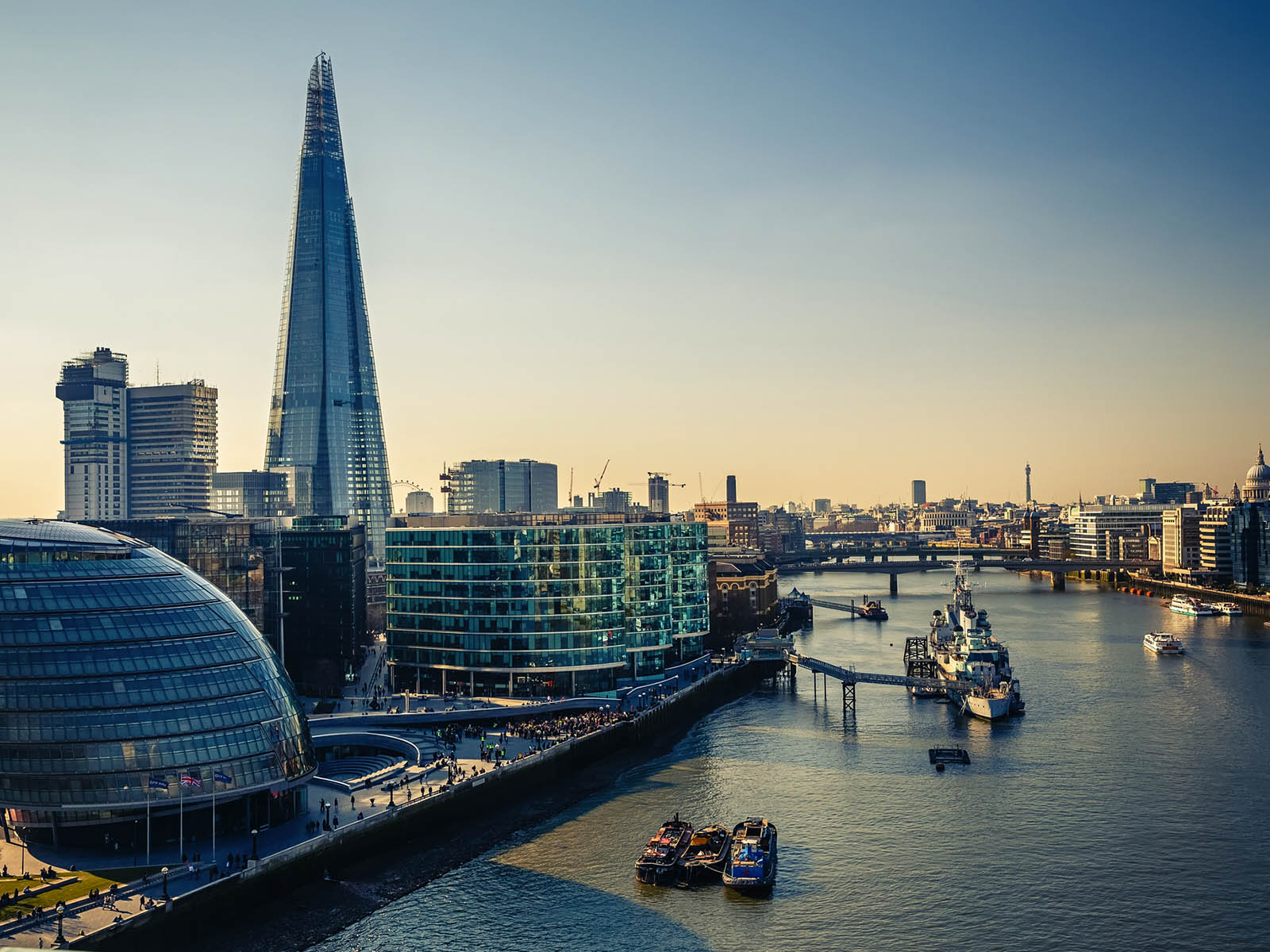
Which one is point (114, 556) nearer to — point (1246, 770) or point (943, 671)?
point (1246, 770)

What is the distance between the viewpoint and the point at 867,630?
17338 cm

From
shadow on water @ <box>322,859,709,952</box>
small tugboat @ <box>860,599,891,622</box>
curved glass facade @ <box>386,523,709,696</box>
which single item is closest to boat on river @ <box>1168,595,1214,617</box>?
small tugboat @ <box>860,599,891,622</box>

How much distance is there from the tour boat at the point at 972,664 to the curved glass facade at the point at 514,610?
3037 cm

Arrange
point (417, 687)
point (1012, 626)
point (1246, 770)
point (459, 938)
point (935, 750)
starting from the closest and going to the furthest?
point (459, 938)
point (1246, 770)
point (935, 750)
point (417, 687)
point (1012, 626)

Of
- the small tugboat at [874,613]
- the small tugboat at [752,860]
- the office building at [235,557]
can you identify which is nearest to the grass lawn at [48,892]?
the small tugboat at [752,860]

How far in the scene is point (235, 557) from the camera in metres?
104

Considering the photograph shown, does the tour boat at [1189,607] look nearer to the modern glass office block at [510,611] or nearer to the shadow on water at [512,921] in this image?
the modern glass office block at [510,611]

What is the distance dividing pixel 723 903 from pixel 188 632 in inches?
1247

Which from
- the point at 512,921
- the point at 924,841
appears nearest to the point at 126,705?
the point at 512,921

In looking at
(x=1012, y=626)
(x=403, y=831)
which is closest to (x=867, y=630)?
(x=1012, y=626)

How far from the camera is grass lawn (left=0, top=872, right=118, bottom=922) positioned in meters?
49.7

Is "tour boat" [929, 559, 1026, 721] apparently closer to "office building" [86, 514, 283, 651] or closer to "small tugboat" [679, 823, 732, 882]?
"small tugboat" [679, 823, 732, 882]

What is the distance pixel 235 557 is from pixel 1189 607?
14835 centimetres

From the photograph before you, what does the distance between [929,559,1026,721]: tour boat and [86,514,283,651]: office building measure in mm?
60662
